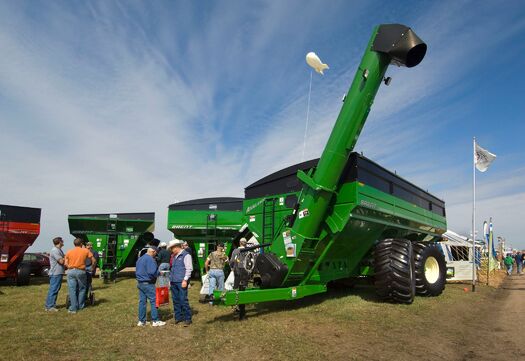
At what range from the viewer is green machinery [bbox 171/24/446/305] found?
6.70 meters

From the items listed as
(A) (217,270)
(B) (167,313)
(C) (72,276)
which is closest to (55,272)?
(C) (72,276)

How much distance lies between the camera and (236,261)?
702cm

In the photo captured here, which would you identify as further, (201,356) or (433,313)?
(433,313)

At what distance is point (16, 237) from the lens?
12961 millimetres

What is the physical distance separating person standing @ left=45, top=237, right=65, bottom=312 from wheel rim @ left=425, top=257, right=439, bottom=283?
8.99 meters

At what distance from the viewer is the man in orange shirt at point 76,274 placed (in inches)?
307

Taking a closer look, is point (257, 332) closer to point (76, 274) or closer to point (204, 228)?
point (76, 274)

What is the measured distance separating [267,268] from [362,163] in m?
2.93

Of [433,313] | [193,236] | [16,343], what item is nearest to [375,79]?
[433,313]

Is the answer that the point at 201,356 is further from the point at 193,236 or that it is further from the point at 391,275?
the point at 193,236

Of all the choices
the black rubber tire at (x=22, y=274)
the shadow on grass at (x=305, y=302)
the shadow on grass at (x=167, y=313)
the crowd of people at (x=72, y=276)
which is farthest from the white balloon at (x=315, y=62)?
the black rubber tire at (x=22, y=274)

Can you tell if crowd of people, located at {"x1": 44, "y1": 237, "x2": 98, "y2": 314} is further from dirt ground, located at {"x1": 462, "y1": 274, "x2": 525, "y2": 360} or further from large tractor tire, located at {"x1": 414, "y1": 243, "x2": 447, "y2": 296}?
large tractor tire, located at {"x1": 414, "y1": 243, "x2": 447, "y2": 296}

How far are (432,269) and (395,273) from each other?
270cm

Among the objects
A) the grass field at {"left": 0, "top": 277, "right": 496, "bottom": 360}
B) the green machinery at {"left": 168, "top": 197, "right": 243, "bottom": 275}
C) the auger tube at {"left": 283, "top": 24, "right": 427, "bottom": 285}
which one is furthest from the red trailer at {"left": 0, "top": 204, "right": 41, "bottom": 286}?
the auger tube at {"left": 283, "top": 24, "right": 427, "bottom": 285}
